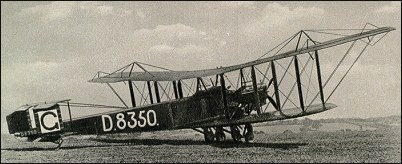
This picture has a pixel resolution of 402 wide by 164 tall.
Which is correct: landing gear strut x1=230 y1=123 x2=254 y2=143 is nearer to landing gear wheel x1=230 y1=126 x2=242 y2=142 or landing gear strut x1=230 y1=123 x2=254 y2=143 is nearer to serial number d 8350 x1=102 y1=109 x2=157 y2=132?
landing gear wheel x1=230 y1=126 x2=242 y2=142

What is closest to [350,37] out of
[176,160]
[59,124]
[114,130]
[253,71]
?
[253,71]

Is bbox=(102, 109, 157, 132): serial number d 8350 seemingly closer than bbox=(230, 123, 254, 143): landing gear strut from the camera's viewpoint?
No

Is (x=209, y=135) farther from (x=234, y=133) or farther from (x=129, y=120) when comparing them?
(x=129, y=120)

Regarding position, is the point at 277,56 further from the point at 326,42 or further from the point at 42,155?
the point at 42,155

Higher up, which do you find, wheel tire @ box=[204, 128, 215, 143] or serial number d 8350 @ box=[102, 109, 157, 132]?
serial number d 8350 @ box=[102, 109, 157, 132]

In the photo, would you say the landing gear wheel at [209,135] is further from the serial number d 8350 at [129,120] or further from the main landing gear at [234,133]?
the serial number d 8350 at [129,120]
